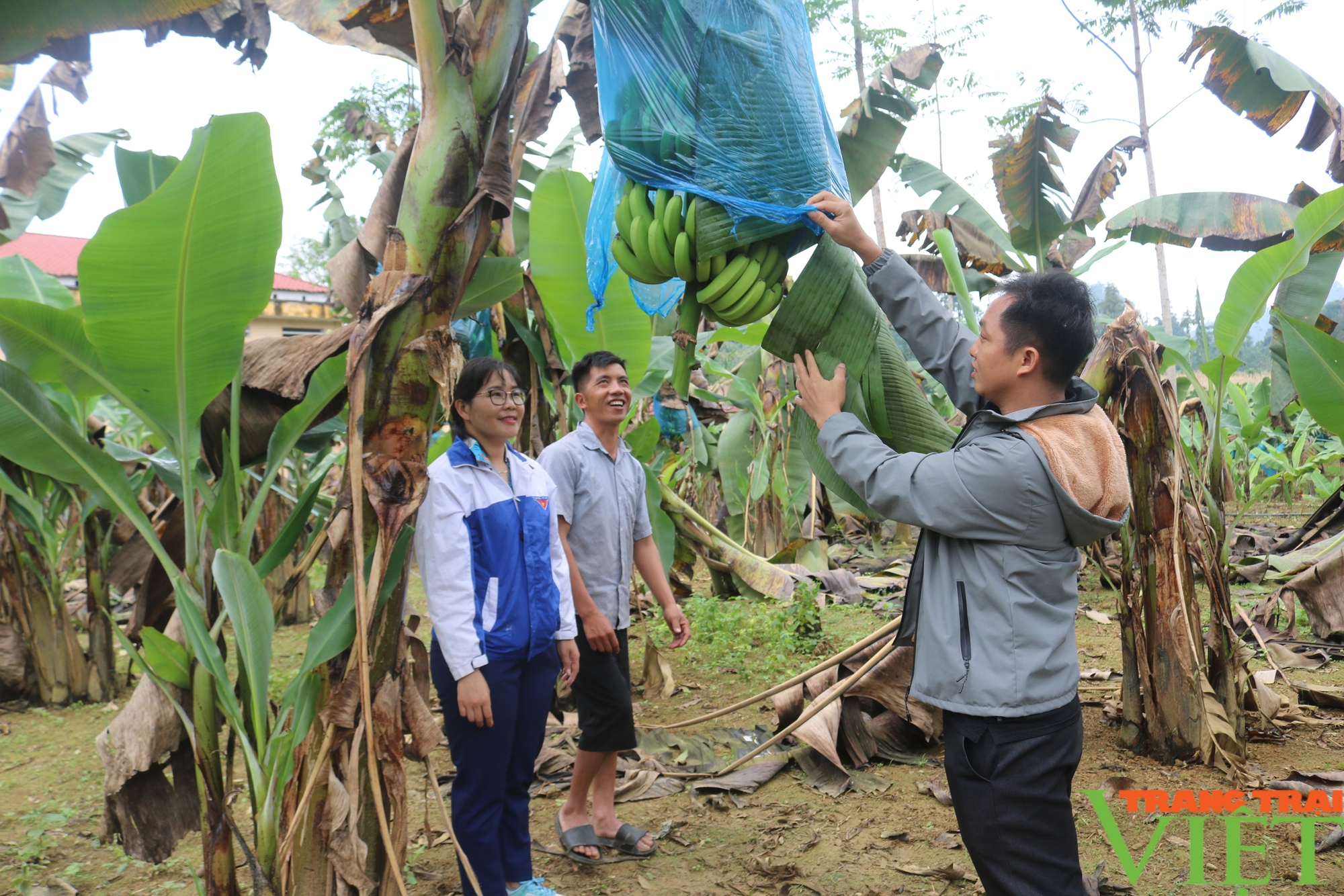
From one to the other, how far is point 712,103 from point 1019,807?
133 centimetres

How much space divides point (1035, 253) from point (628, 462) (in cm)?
388

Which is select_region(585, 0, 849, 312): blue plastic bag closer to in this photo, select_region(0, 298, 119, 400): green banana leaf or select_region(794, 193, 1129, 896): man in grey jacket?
select_region(794, 193, 1129, 896): man in grey jacket

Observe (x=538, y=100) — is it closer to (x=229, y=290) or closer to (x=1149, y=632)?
(x=229, y=290)

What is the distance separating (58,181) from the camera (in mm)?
4367

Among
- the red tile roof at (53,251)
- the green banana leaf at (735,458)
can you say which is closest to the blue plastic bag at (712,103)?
the green banana leaf at (735,458)

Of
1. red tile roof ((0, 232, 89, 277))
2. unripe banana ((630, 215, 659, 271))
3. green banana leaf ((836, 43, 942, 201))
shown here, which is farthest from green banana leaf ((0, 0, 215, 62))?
red tile roof ((0, 232, 89, 277))

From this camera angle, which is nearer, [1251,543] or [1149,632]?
[1149,632]

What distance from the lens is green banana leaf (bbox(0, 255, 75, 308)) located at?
3.37 metres

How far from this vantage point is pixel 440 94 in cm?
165

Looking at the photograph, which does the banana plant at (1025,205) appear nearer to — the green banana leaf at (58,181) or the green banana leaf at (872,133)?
the green banana leaf at (872,133)

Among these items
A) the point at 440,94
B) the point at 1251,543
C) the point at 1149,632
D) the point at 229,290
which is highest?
the point at 440,94

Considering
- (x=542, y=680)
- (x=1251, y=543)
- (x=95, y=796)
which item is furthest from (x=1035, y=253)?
(x=95, y=796)

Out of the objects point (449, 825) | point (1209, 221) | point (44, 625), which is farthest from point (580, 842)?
point (1209, 221)

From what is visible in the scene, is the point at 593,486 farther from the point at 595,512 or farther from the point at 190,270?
the point at 190,270
